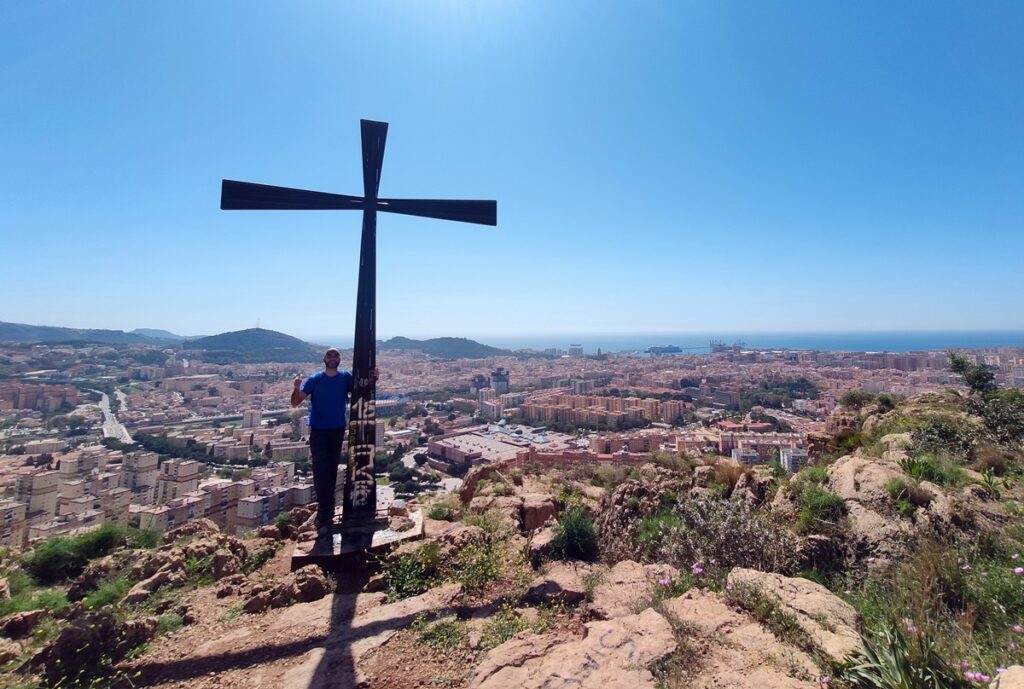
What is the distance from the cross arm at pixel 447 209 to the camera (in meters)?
4.59

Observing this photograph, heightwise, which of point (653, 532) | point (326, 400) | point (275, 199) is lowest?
point (653, 532)

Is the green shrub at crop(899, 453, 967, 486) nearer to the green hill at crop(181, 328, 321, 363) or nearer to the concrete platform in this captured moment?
the concrete platform

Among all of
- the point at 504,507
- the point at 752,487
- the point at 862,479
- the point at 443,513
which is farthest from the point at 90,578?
the point at 862,479

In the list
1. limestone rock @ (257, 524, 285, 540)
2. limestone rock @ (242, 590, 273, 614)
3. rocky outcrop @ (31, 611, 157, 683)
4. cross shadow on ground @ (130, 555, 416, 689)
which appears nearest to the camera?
cross shadow on ground @ (130, 555, 416, 689)

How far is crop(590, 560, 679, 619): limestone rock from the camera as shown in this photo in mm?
2627

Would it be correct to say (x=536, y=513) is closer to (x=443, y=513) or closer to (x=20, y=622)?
(x=443, y=513)

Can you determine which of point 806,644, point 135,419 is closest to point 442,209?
point 806,644

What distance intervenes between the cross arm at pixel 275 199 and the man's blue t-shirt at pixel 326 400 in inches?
72.8

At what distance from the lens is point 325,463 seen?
4176 mm

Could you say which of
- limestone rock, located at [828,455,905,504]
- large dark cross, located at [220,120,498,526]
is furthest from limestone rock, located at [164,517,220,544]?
limestone rock, located at [828,455,905,504]

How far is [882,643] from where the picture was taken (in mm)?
1895

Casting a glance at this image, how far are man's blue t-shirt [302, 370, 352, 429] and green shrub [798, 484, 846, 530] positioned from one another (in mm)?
4743

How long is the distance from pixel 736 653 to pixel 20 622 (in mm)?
4985

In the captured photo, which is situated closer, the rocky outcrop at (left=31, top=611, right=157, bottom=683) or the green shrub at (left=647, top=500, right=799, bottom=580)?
the rocky outcrop at (left=31, top=611, right=157, bottom=683)
